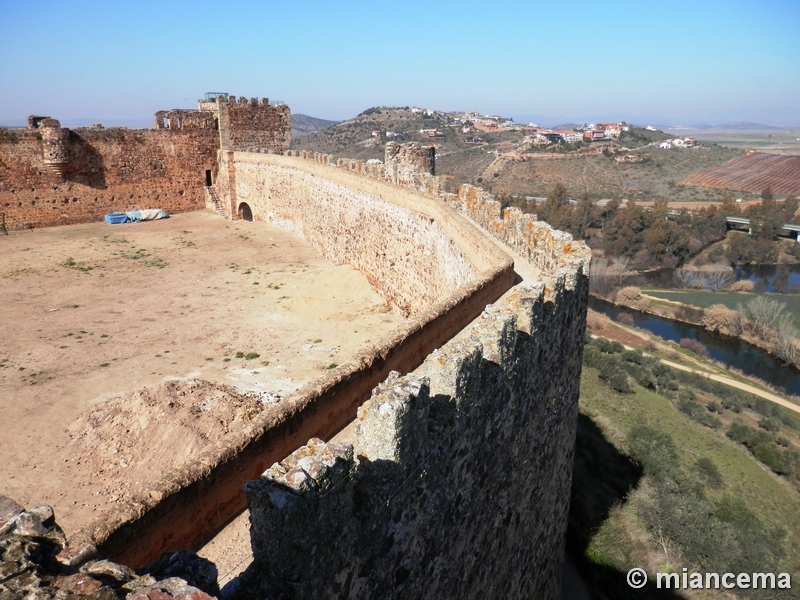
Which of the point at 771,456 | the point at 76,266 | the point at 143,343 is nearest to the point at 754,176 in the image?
the point at 771,456

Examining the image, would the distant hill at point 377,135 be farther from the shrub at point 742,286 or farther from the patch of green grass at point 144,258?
the patch of green grass at point 144,258

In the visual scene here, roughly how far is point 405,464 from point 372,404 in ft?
1.29

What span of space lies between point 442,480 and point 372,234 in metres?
9.05

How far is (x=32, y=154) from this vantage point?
57.1ft

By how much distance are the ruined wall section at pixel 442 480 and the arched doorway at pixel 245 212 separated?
1651 cm

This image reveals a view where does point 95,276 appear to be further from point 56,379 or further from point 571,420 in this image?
point 571,420

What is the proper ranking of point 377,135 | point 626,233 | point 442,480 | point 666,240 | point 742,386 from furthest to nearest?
1. point 377,135
2. point 626,233
3. point 666,240
4. point 742,386
5. point 442,480

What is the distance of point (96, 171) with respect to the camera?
18.7 m

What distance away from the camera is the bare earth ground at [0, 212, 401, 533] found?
6309 millimetres

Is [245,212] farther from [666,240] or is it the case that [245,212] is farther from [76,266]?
[666,240]

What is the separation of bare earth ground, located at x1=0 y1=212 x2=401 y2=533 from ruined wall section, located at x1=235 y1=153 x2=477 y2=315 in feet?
1.50

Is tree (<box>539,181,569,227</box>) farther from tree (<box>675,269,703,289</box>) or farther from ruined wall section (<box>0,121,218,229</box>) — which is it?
ruined wall section (<box>0,121,218,229</box>)

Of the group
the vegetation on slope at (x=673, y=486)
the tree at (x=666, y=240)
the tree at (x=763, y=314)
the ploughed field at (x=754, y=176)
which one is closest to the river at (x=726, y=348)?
the tree at (x=763, y=314)

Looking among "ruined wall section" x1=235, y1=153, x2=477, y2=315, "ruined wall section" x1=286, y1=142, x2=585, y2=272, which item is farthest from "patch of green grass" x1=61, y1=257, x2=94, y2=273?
Result: "ruined wall section" x1=286, y1=142, x2=585, y2=272
